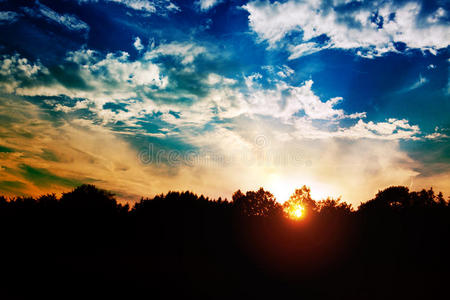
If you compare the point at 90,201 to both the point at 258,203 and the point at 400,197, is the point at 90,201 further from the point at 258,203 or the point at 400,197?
the point at 400,197

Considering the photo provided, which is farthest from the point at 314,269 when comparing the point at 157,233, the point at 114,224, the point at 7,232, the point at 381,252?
the point at 7,232

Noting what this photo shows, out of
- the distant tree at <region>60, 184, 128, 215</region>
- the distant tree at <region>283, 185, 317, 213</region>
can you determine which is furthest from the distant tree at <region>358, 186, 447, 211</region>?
the distant tree at <region>60, 184, 128, 215</region>

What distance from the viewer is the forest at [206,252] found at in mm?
16897

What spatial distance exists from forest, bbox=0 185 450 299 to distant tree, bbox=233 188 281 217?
26.3m

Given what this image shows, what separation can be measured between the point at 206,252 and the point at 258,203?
4764cm

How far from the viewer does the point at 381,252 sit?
25.8 meters

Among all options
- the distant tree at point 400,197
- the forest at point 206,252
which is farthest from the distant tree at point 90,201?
the distant tree at point 400,197

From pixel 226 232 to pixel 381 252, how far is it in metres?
26.4

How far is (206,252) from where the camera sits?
3512cm

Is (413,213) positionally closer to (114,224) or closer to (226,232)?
(226,232)

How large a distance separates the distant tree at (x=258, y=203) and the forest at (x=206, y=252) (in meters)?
26.3

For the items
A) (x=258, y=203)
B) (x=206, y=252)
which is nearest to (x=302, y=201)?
(x=258, y=203)

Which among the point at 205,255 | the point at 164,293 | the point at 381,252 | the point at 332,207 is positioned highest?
the point at 332,207

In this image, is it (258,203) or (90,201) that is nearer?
(90,201)
